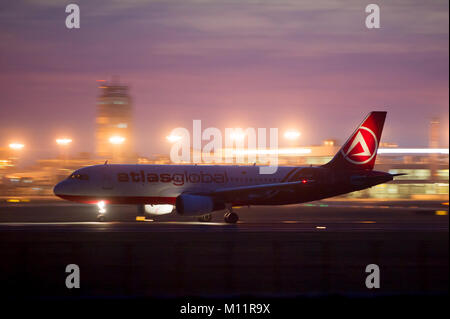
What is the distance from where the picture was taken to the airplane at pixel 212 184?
127 ft

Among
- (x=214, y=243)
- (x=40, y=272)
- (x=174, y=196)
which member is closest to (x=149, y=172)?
(x=174, y=196)

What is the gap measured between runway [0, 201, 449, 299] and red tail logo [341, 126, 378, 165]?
7.66 m

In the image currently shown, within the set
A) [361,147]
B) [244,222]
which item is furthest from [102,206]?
[361,147]

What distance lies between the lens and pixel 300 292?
16562mm

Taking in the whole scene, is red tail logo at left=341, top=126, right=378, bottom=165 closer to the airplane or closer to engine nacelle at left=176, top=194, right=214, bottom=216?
the airplane

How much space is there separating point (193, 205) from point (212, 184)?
332 centimetres

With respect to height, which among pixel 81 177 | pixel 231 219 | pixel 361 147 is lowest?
pixel 231 219

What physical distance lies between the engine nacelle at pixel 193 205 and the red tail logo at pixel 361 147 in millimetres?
12170

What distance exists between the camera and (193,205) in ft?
124

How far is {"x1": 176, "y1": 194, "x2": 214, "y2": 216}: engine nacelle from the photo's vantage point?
37750 mm

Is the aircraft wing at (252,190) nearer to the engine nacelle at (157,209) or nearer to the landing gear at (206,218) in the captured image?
the landing gear at (206,218)

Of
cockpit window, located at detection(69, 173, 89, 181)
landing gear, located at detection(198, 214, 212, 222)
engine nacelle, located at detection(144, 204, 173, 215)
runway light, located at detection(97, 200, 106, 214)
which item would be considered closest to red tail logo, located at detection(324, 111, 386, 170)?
landing gear, located at detection(198, 214, 212, 222)

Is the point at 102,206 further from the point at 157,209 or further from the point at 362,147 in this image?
the point at 362,147
